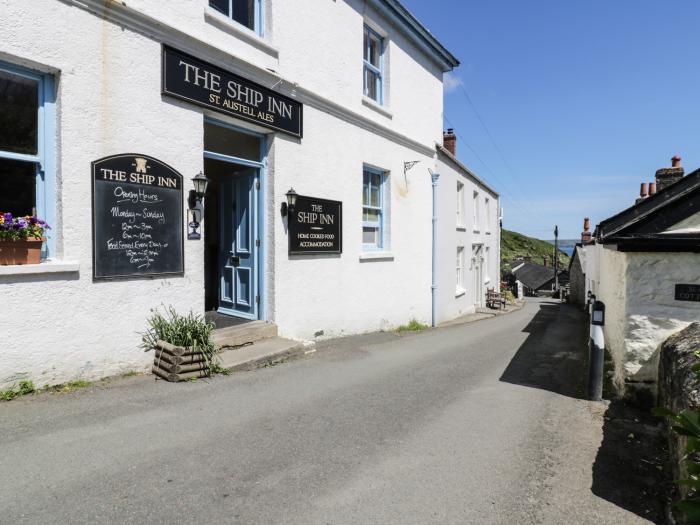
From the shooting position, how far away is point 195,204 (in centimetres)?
625

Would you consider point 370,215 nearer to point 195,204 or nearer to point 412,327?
point 412,327

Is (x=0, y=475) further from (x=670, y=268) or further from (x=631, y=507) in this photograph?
(x=670, y=268)

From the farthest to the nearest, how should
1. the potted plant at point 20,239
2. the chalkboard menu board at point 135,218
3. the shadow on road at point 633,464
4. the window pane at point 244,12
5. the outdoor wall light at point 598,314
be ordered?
the window pane at point 244,12 < the outdoor wall light at point 598,314 < the chalkboard menu board at point 135,218 < the potted plant at point 20,239 < the shadow on road at point 633,464

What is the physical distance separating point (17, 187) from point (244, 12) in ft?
15.2

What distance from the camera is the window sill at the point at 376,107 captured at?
33.1 feet

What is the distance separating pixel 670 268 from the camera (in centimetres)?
495

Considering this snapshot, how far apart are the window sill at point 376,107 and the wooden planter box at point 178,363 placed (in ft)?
23.1

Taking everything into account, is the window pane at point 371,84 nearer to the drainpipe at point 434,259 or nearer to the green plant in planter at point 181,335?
the drainpipe at point 434,259

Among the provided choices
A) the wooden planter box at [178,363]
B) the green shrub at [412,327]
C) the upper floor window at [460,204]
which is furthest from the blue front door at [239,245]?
the upper floor window at [460,204]

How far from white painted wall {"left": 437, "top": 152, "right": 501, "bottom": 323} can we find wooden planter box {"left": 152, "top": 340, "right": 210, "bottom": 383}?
9357 mm

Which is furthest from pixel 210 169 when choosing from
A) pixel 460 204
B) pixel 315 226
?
pixel 460 204

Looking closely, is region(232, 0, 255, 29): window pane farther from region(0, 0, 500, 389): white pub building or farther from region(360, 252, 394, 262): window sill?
region(360, 252, 394, 262): window sill

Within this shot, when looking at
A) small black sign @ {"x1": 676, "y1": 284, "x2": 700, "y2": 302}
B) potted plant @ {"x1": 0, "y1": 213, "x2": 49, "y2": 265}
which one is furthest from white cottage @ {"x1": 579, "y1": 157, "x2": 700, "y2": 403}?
potted plant @ {"x1": 0, "y1": 213, "x2": 49, "y2": 265}

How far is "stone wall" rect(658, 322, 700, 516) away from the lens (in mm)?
3238
